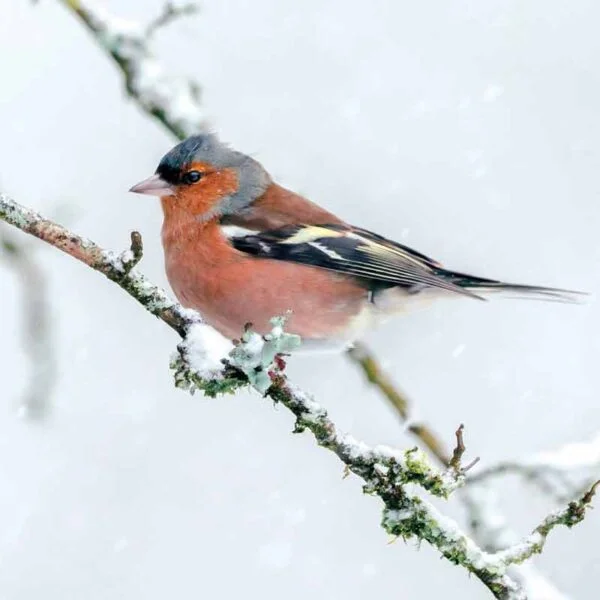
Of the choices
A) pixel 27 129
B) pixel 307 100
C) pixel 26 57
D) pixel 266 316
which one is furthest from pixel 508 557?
pixel 307 100

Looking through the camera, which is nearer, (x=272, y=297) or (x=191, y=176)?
(x=272, y=297)

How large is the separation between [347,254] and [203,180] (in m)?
0.67

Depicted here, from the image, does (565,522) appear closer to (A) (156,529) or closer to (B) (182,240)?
(B) (182,240)

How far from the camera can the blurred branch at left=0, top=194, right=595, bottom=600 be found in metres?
2.64

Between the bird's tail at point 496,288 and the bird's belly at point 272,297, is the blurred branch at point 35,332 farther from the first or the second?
the bird's tail at point 496,288

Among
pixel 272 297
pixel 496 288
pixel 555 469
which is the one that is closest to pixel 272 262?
pixel 272 297

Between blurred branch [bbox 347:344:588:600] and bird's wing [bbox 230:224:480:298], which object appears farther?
bird's wing [bbox 230:224:480:298]

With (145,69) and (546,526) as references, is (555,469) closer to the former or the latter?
(546,526)

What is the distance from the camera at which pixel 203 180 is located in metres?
4.42

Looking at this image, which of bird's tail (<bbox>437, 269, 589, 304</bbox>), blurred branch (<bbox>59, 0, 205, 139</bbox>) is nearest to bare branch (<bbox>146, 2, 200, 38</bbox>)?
blurred branch (<bbox>59, 0, 205, 139</bbox>)

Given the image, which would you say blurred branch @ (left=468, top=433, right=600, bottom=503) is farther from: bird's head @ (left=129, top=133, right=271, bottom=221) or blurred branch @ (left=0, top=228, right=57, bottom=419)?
bird's head @ (left=129, top=133, right=271, bottom=221)

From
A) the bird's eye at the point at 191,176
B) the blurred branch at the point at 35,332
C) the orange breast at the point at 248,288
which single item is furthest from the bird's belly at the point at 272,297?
the blurred branch at the point at 35,332

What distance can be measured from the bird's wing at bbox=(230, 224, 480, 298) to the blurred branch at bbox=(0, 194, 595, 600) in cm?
139

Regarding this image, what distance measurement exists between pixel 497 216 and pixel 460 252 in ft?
4.30
